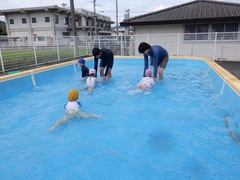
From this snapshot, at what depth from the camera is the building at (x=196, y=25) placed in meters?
12.1

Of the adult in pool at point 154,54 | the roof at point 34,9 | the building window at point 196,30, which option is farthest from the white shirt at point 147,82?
the roof at point 34,9

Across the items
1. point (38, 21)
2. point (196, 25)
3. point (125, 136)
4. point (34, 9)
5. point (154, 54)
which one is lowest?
point (125, 136)

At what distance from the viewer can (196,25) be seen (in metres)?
13.4

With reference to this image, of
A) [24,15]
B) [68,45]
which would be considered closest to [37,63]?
[68,45]

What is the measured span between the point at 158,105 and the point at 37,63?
7593mm

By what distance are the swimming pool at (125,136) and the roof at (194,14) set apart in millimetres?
8406

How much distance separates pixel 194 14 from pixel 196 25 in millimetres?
806

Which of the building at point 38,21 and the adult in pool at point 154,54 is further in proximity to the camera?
the building at point 38,21

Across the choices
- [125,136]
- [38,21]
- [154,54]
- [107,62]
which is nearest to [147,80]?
[154,54]

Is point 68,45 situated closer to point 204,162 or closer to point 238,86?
point 238,86

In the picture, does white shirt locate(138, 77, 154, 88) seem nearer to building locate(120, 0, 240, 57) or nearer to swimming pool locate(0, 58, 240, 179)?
swimming pool locate(0, 58, 240, 179)

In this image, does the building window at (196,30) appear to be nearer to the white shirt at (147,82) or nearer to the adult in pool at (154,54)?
the adult in pool at (154,54)

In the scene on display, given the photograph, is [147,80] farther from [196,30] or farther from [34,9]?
[34,9]

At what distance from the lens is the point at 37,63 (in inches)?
392
